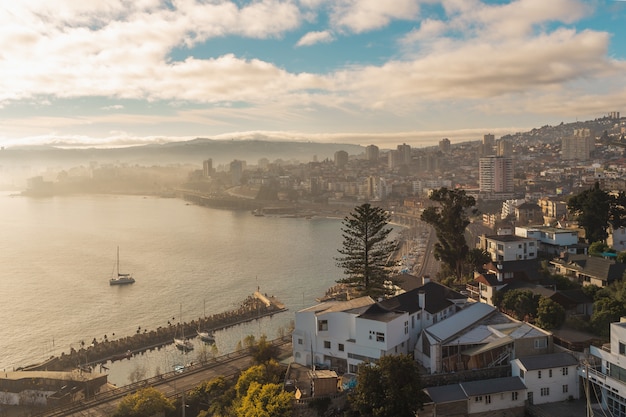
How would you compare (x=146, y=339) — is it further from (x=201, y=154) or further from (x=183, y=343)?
(x=201, y=154)

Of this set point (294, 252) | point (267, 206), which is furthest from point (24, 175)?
point (294, 252)

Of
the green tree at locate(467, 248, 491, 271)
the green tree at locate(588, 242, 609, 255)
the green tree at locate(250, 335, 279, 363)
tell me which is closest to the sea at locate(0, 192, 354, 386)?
the green tree at locate(250, 335, 279, 363)

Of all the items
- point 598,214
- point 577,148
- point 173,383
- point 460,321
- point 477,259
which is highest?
point 577,148

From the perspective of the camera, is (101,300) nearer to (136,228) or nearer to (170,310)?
(170,310)

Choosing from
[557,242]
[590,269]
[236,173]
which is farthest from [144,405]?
[236,173]

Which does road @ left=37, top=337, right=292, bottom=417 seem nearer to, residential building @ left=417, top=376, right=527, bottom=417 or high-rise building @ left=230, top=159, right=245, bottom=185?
residential building @ left=417, top=376, right=527, bottom=417
